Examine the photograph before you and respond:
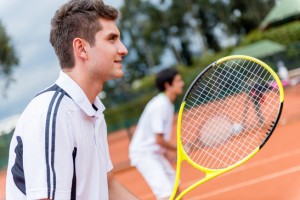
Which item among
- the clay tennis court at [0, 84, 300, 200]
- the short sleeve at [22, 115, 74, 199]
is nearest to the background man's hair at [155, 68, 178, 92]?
the clay tennis court at [0, 84, 300, 200]

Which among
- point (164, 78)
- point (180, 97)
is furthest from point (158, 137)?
point (180, 97)

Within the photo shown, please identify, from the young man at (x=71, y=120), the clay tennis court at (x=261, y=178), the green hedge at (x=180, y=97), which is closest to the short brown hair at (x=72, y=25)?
the young man at (x=71, y=120)

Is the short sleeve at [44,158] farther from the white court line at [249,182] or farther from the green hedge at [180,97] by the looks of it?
the green hedge at [180,97]

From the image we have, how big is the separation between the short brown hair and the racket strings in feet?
3.55

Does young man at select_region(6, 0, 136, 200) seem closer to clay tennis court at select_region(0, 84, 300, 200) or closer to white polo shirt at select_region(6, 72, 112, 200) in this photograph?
white polo shirt at select_region(6, 72, 112, 200)

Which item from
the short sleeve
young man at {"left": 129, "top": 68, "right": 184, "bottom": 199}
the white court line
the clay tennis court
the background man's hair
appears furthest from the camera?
the white court line

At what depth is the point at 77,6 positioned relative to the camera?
70.0 inches

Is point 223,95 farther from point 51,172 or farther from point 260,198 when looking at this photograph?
point 51,172

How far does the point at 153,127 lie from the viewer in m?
4.21

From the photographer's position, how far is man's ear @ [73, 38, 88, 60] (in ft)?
5.78

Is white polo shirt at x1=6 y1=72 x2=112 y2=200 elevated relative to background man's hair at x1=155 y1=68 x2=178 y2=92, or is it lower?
elevated

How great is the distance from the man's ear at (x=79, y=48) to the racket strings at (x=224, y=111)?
1.09 meters

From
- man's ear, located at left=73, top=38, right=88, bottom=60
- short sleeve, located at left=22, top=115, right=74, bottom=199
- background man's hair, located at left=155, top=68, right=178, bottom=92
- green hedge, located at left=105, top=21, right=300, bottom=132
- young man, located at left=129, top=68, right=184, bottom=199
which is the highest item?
man's ear, located at left=73, top=38, right=88, bottom=60

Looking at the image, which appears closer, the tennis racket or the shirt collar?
the shirt collar
